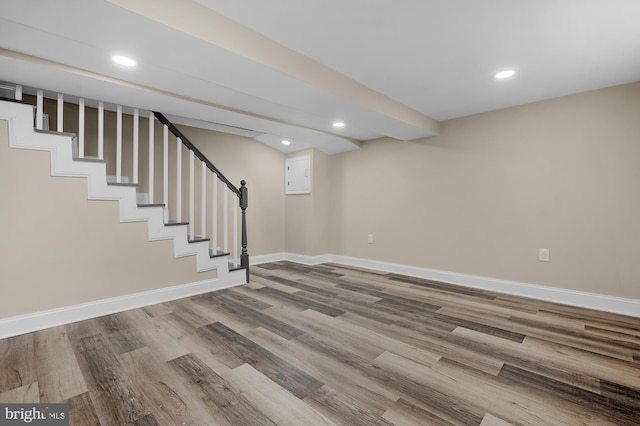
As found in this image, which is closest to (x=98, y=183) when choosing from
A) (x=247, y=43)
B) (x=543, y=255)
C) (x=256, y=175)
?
(x=247, y=43)

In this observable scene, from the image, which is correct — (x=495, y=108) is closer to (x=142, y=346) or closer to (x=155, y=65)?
(x=155, y=65)

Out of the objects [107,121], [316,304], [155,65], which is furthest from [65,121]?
[316,304]

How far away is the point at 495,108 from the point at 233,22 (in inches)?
115

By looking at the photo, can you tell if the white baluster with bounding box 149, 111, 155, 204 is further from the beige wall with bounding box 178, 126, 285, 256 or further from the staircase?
the beige wall with bounding box 178, 126, 285, 256

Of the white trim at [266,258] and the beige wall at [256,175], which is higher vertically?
the beige wall at [256,175]

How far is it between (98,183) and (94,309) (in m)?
1.12

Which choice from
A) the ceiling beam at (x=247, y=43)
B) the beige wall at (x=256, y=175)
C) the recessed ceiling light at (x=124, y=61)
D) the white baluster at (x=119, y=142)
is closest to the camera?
the ceiling beam at (x=247, y=43)

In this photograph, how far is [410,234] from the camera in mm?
4059

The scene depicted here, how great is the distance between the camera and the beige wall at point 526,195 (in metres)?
2.62

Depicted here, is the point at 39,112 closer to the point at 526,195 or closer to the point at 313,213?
the point at 313,213

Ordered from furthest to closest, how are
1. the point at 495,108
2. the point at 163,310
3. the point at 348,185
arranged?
the point at 348,185
the point at 495,108
the point at 163,310

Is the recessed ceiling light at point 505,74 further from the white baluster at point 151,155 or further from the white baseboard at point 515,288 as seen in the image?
the white baluster at point 151,155

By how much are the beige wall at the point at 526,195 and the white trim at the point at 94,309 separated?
2.72m

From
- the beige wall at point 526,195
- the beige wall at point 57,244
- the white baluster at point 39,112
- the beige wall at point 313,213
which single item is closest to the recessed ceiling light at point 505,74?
the beige wall at point 526,195
